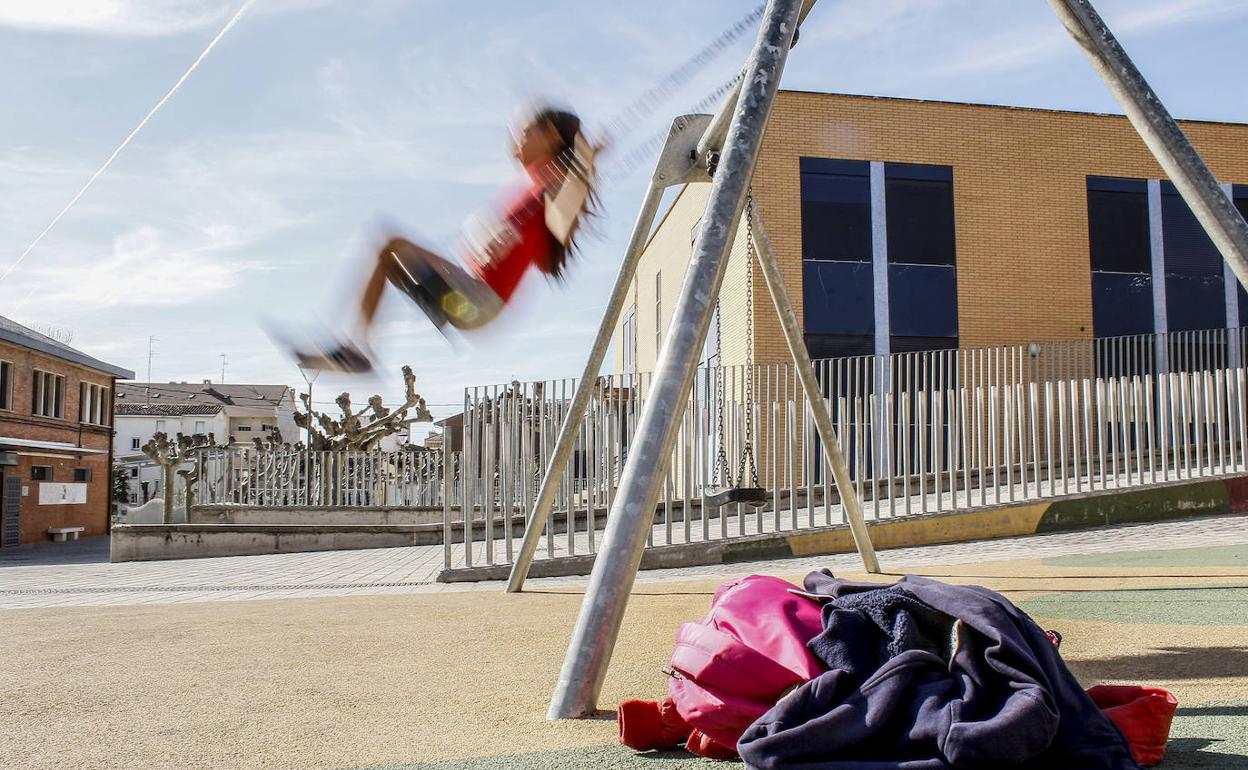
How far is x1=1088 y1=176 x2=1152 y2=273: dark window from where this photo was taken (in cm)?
2106

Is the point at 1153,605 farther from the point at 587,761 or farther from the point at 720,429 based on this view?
the point at 587,761

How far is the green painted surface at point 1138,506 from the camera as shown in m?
12.2

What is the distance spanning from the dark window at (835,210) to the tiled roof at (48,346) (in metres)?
24.2

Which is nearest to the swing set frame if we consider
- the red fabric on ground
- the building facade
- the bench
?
the red fabric on ground

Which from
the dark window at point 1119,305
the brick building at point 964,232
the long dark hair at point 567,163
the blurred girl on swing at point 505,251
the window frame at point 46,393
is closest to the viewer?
the blurred girl on swing at point 505,251

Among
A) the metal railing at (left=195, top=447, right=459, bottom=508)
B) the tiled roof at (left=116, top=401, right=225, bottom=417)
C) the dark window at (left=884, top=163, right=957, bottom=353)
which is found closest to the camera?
the metal railing at (left=195, top=447, right=459, bottom=508)

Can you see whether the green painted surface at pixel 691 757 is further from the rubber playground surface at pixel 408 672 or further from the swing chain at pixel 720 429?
the swing chain at pixel 720 429

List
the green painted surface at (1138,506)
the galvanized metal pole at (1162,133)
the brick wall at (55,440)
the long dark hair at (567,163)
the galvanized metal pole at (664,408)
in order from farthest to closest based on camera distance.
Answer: the brick wall at (55,440), the green painted surface at (1138,506), the long dark hair at (567,163), the galvanized metal pole at (1162,133), the galvanized metal pole at (664,408)

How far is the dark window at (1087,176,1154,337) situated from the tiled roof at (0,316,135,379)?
99.1ft

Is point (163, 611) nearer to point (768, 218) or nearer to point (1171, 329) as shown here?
point (768, 218)

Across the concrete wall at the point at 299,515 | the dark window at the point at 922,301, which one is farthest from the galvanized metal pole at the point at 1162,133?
the dark window at the point at 922,301

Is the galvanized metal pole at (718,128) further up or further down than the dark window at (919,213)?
further down

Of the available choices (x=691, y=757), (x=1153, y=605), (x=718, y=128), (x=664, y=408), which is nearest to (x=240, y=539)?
(x=718, y=128)

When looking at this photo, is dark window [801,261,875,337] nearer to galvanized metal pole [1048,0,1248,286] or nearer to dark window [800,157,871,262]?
dark window [800,157,871,262]
